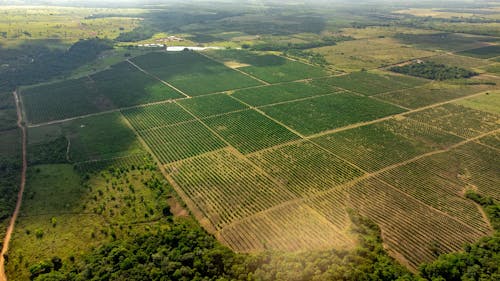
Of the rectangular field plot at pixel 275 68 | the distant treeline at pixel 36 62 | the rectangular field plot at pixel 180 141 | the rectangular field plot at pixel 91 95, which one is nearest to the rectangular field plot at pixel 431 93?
the rectangular field plot at pixel 275 68

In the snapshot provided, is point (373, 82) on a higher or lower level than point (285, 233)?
higher

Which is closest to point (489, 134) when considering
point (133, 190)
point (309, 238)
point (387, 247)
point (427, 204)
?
point (427, 204)

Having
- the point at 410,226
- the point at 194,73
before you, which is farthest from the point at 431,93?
the point at 194,73

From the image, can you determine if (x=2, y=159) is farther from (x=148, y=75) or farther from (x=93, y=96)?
(x=148, y=75)

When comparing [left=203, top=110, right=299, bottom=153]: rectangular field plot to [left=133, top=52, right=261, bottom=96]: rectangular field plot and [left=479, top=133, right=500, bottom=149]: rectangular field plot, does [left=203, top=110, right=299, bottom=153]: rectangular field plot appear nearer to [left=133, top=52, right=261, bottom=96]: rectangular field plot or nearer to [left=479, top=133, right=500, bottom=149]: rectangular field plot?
[left=133, top=52, right=261, bottom=96]: rectangular field plot

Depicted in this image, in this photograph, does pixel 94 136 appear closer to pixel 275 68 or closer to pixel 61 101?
A: pixel 61 101

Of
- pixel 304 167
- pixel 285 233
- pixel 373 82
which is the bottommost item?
pixel 285 233

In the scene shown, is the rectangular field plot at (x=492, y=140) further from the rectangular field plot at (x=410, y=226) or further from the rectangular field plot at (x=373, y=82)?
the rectangular field plot at (x=373, y=82)
